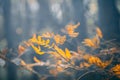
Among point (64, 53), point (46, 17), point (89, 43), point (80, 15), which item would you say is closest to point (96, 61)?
point (89, 43)

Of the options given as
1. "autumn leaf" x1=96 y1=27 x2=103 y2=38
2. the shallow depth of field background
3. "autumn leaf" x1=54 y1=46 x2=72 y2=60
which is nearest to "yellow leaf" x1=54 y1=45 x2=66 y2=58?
"autumn leaf" x1=54 y1=46 x2=72 y2=60

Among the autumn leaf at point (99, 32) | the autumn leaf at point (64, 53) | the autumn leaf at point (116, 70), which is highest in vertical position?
the autumn leaf at point (99, 32)

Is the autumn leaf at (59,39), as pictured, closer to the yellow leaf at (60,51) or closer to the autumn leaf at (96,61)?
the yellow leaf at (60,51)

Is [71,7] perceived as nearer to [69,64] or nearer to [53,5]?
[53,5]

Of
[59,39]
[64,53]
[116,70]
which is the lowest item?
[116,70]

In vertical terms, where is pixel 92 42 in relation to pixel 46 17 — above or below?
below

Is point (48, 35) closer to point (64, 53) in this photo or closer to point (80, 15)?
point (64, 53)

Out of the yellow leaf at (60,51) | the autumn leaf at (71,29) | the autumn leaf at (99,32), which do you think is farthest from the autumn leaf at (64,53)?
the autumn leaf at (99,32)
